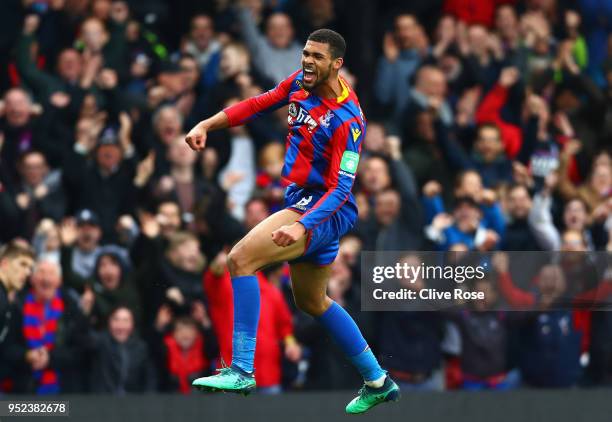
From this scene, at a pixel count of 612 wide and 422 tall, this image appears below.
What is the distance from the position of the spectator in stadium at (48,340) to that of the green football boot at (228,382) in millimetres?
3073

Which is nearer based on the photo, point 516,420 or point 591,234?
point 516,420

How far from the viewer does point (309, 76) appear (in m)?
9.63

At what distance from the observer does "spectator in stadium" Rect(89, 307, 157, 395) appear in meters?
12.5

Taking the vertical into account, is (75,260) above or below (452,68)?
below

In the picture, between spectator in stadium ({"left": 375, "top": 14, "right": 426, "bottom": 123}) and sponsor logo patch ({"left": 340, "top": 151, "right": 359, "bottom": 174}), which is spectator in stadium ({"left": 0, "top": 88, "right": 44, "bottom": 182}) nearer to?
spectator in stadium ({"left": 375, "top": 14, "right": 426, "bottom": 123})

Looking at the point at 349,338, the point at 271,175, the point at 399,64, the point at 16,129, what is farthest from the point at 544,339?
the point at 16,129

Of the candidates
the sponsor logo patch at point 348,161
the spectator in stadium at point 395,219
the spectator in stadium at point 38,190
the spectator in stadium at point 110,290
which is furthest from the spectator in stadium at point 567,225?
the sponsor logo patch at point 348,161

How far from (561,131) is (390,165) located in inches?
105

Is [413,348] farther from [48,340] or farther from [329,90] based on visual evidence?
[329,90]

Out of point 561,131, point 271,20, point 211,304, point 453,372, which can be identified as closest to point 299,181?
point 211,304

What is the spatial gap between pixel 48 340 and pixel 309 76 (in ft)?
12.5

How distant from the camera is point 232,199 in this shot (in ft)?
46.1

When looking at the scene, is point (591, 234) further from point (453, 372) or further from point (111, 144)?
point (111, 144)

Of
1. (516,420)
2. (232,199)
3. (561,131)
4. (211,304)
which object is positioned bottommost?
(516,420)
